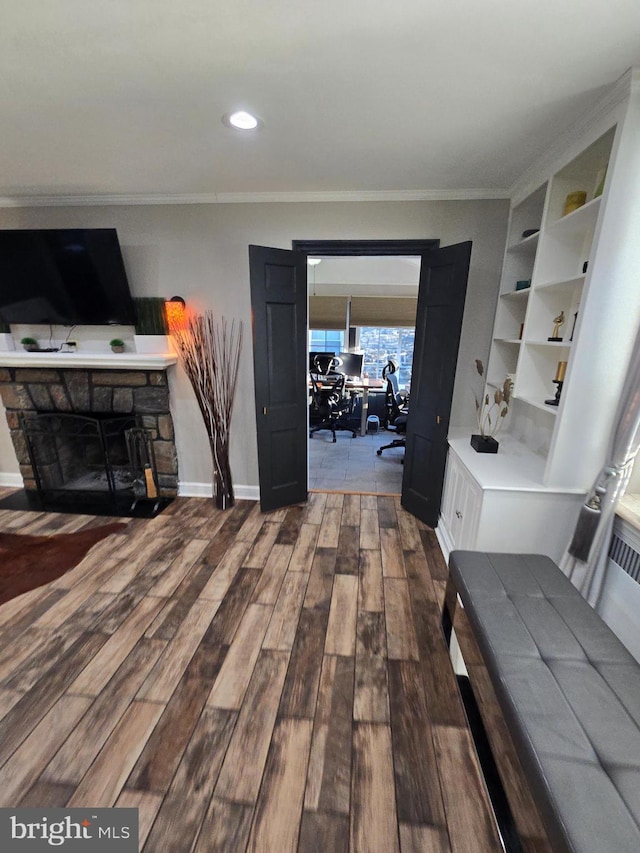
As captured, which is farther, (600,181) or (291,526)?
(291,526)

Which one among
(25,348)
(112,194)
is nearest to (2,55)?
(112,194)

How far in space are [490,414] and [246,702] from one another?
7.90 ft

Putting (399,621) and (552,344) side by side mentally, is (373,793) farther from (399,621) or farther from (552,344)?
(552,344)

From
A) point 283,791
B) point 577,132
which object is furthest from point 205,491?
point 577,132

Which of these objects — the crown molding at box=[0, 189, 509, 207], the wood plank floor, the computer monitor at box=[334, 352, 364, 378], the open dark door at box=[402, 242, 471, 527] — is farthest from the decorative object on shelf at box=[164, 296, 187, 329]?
the computer monitor at box=[334, 352, 364, 378]

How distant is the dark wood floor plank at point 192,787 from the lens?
3.38 feet

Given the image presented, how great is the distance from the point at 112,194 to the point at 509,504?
3549 mm

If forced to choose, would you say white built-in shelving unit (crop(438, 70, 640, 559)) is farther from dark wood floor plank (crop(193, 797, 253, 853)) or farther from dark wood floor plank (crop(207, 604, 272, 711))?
dark wood floor plank (crop(193, 797, 253, 853))

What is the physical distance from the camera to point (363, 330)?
20.0 ft

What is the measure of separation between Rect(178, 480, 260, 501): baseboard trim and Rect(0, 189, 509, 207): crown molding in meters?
2.39

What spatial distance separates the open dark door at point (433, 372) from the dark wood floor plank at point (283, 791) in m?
1.78

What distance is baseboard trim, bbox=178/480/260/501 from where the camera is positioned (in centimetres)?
318

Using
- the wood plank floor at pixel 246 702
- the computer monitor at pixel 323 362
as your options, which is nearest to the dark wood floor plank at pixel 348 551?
the wood plank floor at pixel 246 702

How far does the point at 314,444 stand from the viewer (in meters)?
4.87
